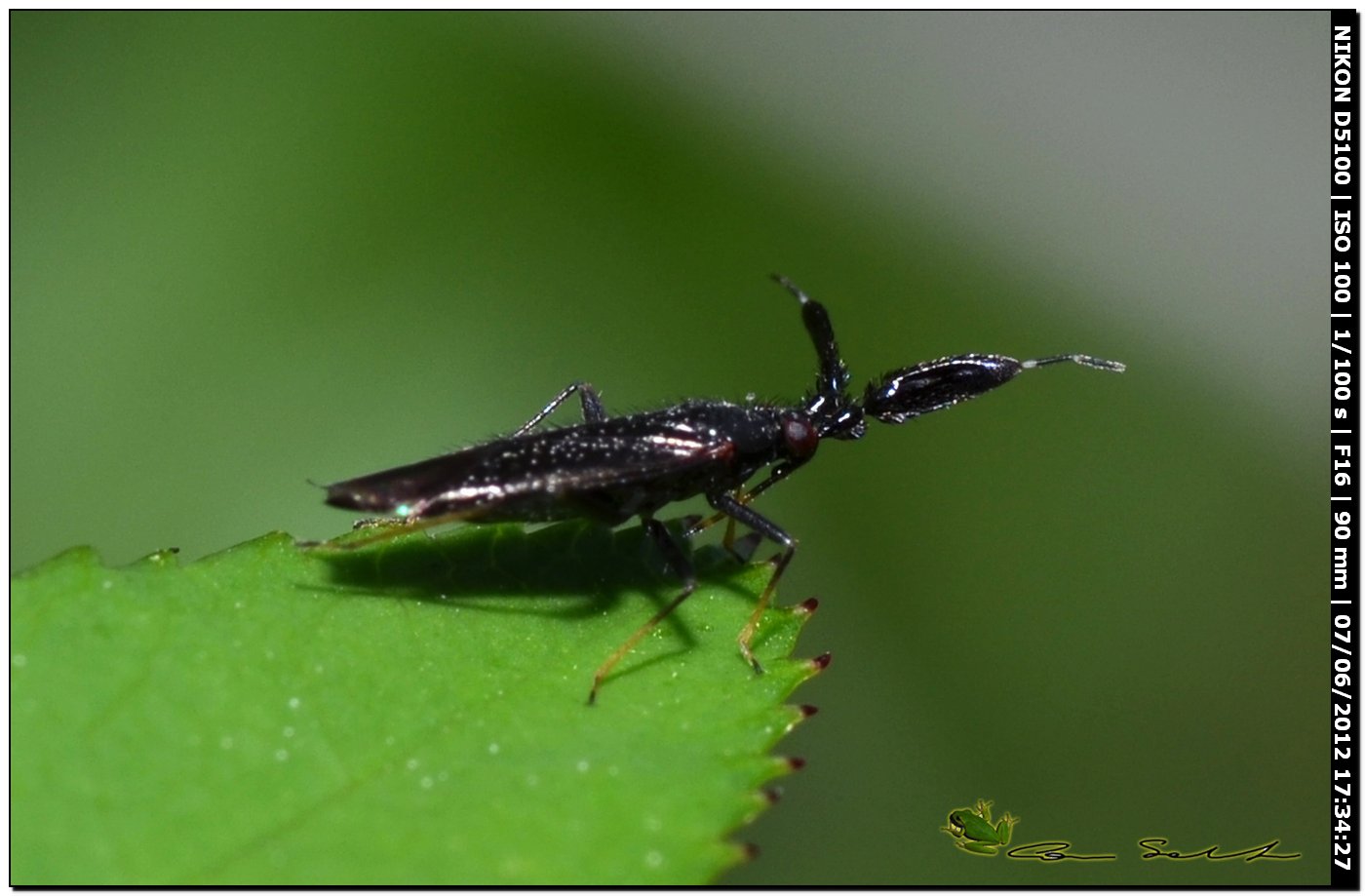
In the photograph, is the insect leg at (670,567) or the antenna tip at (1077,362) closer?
the insect leg at (670,567)

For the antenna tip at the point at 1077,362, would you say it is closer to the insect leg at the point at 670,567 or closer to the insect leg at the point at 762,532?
the insect leg at the point at 762,532

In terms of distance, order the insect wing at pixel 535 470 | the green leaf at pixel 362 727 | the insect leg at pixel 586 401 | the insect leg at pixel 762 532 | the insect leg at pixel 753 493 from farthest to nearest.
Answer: the insect leg at pixel 586 401 < the insect leg at pixel 753 493 < the insect wing at pixel 535 470 < the insect leg at pixel 762 532 < the green leaf at pixel 362 727

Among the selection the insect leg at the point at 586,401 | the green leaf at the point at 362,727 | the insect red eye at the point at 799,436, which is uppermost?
the insect leg at the point at 586,401

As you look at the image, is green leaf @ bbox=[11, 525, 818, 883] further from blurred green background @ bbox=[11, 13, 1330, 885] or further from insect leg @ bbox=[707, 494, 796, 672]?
blurred green background @ bbox=[11, 13, 1330, 885]

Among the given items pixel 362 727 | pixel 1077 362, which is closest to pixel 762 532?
pixel 1077 362

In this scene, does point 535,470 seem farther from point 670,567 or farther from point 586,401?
point 586,401

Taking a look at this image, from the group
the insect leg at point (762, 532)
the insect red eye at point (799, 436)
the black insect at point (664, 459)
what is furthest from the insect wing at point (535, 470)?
the insect red eye at point (799, 436)
